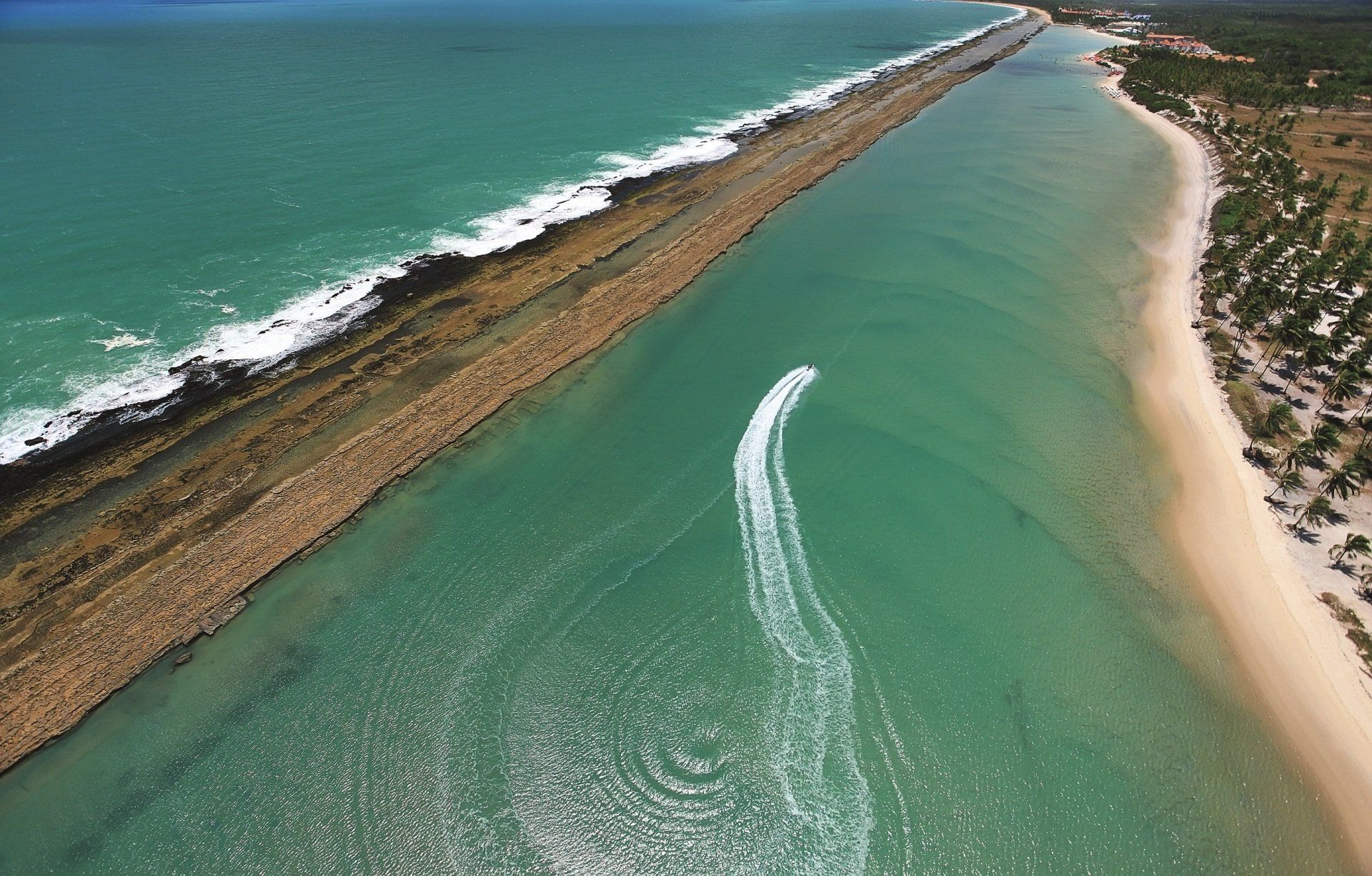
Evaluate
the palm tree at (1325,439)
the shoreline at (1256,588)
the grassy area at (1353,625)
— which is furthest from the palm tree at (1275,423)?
the grassy area at (1353,625)

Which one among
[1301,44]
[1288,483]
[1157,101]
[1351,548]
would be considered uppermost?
[1301,44]

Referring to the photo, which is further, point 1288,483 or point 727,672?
point 1288,483

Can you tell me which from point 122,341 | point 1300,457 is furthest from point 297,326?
point 1300,457

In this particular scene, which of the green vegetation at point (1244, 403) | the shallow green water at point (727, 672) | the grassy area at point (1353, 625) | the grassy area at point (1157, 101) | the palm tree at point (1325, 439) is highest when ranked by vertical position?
the grassy area at point (1157, 101)

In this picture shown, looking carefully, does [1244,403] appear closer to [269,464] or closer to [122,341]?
[269,464]

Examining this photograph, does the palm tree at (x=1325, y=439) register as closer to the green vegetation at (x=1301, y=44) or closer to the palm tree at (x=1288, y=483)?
the palm tree at (x=1288, y=483)

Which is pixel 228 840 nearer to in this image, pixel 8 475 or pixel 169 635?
pixel 169 635
